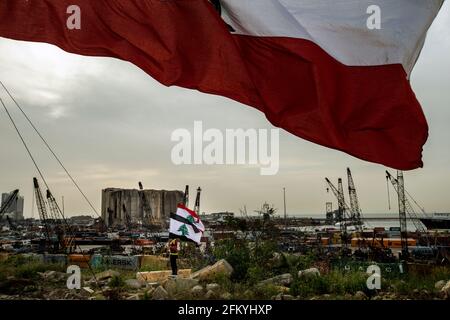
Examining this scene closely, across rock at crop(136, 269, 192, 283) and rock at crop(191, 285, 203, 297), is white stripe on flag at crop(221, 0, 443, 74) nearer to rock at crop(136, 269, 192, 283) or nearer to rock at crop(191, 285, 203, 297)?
rock at crop(191, 285, 203, 297)

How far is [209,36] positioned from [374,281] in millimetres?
8760

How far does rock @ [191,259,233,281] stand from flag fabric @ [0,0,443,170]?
8664mm

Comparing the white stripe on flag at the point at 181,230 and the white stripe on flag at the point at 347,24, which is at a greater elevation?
the white stripe on flag at the point at 347,24

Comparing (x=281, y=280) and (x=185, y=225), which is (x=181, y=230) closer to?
(x=185, y=225)

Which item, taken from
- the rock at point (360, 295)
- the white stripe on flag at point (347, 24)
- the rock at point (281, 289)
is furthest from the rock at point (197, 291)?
the white stripe on flag at point (347, 24)

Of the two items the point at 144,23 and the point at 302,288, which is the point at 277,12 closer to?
the point at 144,23

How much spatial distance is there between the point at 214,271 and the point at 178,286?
208cm

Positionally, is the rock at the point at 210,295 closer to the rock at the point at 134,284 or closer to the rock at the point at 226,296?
the rock at the point at 226,296

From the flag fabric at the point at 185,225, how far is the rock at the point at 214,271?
93 cm

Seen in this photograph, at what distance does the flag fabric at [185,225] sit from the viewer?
1371 centimetres

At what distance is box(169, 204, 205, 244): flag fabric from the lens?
45.0ft

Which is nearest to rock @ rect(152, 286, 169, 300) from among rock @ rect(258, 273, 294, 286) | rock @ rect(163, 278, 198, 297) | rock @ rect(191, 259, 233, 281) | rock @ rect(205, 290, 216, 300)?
rock @ rect(163, 278, 198, 297)
